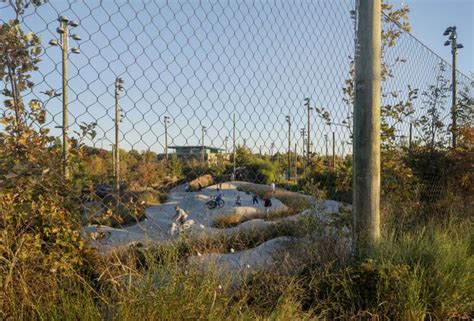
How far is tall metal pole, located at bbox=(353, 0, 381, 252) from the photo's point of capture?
2939 millimetres

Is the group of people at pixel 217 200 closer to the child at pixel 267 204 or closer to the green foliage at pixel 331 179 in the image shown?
the child at pixel 267 204

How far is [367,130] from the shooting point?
296cm

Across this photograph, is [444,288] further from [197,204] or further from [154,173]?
[197,204]

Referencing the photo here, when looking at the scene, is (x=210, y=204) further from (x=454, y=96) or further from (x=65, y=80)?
(x=454, y=96)

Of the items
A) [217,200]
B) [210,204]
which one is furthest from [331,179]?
[217,200]

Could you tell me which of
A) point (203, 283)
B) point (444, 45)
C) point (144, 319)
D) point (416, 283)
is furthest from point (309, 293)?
point (444, 45)

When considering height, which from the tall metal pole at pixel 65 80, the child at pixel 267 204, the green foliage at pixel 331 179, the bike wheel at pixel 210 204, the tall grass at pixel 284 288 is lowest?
the child at pixel 267 204

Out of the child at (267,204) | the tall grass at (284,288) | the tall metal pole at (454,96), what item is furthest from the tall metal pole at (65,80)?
the child at (267,204)

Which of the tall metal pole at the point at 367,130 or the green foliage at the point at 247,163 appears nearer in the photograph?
the tall metal pole at the point at 367,130

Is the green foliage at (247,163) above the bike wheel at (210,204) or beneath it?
above

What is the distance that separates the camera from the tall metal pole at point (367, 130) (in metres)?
2.94

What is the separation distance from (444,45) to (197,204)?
4876mm

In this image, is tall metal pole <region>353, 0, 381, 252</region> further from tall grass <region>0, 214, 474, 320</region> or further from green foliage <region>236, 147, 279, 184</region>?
green foliage <region>236, 147, 279, 184</region>

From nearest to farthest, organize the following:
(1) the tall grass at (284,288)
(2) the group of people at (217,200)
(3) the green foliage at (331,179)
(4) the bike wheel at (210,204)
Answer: (1) the tall grass at (284,288) < (3) the green foliage at (331,179) < (2) the group of people at (217,200) < (4) the bike wheel at (210,204)
